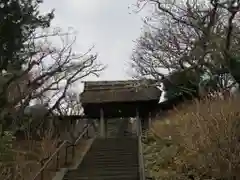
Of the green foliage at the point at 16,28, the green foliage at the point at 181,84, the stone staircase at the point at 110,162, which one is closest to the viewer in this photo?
the stone staircase at the point at 110,162

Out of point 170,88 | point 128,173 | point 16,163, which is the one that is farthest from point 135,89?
point 16,163

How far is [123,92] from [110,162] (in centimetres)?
1597

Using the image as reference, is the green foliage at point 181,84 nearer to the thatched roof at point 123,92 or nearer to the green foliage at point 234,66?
the thatched roof at point 123,92

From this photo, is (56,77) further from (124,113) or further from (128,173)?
(128,173)

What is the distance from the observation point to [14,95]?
28766 millimetres

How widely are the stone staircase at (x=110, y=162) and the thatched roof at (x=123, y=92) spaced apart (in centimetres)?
836

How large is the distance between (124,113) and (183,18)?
16.2m

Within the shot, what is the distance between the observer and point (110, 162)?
19.9 m

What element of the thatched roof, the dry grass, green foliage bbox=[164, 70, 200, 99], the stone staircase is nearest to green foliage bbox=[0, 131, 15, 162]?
the stone staircase

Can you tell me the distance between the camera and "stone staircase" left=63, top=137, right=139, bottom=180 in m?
17.1

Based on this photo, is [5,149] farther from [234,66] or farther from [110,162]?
[234,66]

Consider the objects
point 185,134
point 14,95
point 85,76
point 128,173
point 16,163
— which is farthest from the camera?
point 85,76

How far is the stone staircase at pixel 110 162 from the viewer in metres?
17.1

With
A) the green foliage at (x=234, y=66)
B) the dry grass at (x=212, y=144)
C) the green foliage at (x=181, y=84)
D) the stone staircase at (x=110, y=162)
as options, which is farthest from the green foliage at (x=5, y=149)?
the green foliage at (x=181, y=84)
